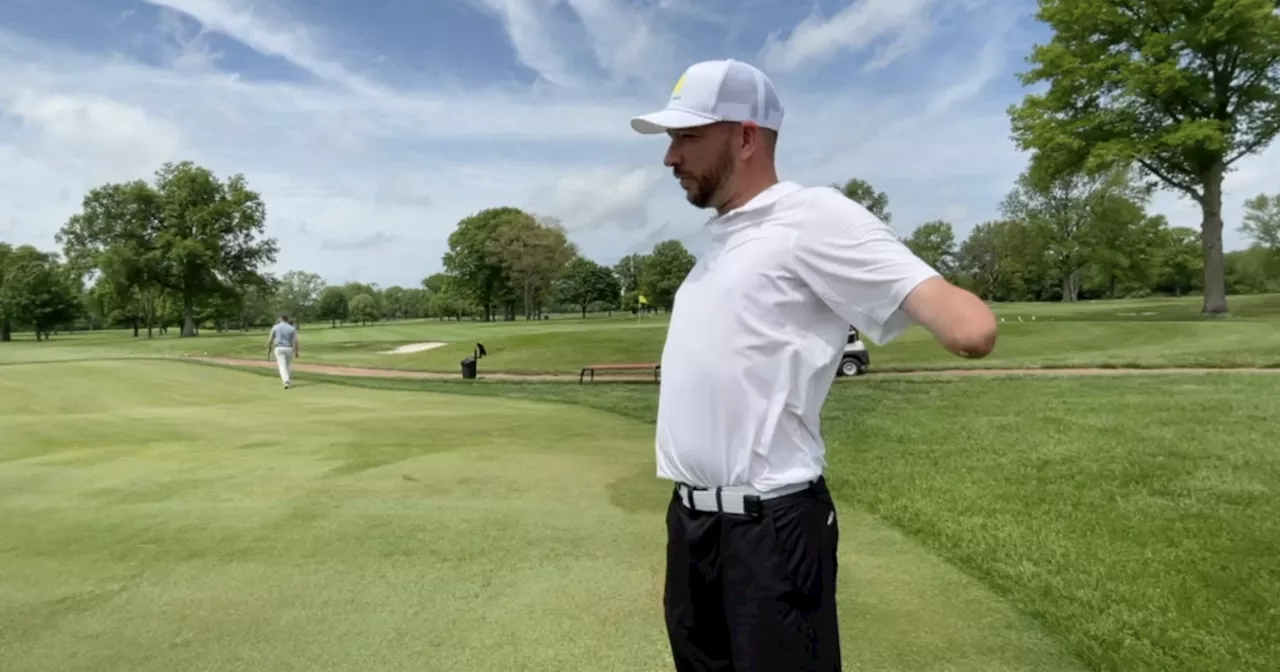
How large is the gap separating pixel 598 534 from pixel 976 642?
247 cm

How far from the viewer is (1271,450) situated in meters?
7.12

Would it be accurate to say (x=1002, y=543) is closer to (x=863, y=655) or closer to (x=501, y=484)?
(x=863, y=655)

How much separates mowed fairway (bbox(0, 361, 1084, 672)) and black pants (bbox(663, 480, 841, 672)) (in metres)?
1.46

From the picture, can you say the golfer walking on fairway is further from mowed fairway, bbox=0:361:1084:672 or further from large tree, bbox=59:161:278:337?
large tree, bbox=59:161:278:337

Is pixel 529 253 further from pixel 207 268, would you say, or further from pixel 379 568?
pixel 379 568

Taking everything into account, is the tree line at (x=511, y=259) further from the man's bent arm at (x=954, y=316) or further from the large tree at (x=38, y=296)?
the man's bent arm at (x=954, y=316)

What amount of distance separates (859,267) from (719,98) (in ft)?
1.89

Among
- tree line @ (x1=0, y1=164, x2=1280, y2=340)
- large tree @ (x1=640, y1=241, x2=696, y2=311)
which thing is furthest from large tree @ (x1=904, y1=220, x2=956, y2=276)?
large tree @ (x1=640, y1=241, x2=696, y2=311)

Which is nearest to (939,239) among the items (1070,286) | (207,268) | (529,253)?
(1070,286)

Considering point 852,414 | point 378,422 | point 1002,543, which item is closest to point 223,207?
point 378,422

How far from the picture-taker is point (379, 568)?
438 centimetres

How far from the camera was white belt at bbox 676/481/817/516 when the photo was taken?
72.9 inches

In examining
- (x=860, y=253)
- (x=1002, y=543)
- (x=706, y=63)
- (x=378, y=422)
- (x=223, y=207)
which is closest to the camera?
(x=860, y=253)

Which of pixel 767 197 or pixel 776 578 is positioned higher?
pixel 767 197
